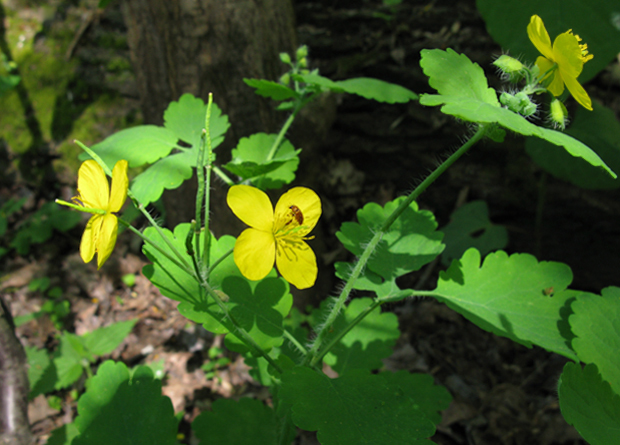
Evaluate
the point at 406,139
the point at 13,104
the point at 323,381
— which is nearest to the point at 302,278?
the point at 323,381

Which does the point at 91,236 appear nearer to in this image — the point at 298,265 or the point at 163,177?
the point at 163,177

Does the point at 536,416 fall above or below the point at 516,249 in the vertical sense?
below

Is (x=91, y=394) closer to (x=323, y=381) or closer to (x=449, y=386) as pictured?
(x=323, y=381)

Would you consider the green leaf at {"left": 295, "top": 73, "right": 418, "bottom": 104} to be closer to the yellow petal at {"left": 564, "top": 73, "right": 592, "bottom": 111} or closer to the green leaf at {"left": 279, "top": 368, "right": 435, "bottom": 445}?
the yellow petal at {"left": 564, "top": 73, "right": 592, "bottom": 111}

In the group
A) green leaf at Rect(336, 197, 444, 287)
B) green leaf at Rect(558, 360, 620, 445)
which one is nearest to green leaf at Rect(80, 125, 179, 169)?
green leaf at Rect(336, 197, 444, 287)

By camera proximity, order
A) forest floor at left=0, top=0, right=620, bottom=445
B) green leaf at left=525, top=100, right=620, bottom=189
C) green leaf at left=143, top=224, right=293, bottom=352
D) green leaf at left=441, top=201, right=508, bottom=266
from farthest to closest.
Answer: green leaf at left=441, top=201, right=508, bottom=266
forest floor at left=0, top=0, right=620, bottom=445
green leaf at left=525, top=100, right=620, bottom=189
green leaf at left=143, top=224, right=293, bottom=352

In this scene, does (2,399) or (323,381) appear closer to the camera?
(323,381)
